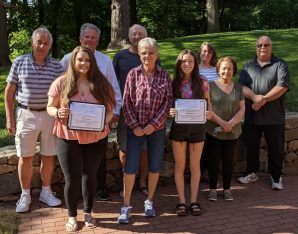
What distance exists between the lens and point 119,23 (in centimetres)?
1177

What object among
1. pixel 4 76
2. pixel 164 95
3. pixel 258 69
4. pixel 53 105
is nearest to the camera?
pixel 53 105

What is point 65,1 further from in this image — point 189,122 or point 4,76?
point 189,122

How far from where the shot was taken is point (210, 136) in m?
5.09

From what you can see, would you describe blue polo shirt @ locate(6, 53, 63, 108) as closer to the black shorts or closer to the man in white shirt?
the man in white shirt

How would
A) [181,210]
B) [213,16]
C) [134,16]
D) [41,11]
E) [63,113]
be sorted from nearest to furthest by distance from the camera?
[63,113] < [181,210] < [213,16] < [134,16] < [41,11]

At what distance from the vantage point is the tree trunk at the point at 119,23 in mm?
11711

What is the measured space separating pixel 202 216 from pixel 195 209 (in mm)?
106

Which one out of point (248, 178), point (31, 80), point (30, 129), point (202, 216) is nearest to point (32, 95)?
point (31, 80)

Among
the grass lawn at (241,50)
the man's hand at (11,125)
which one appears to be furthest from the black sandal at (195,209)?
the grass lawn at (241,50)

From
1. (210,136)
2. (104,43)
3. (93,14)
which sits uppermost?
(93,14)

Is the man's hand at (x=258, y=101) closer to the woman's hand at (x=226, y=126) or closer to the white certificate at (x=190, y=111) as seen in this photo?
the woman's hand at (x=226, y=126)

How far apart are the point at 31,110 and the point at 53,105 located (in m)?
0.52

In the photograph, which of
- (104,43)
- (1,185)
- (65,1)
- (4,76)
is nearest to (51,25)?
(65,1)

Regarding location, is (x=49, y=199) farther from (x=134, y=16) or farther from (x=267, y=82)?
(x=134, y=16)
